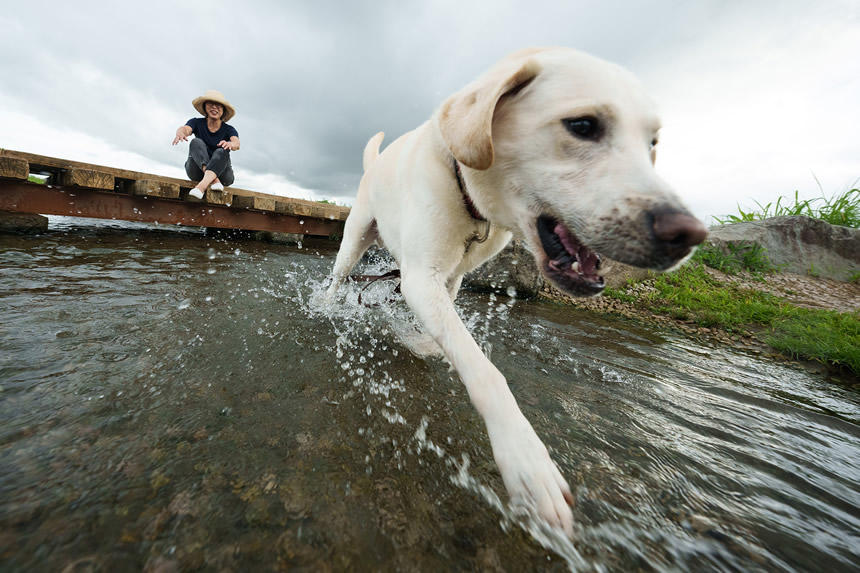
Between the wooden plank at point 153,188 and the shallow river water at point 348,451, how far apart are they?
2262mm

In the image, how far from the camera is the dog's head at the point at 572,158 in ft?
3.67

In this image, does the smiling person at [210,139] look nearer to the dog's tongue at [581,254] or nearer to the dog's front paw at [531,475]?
the dog's tongue at [581,254]

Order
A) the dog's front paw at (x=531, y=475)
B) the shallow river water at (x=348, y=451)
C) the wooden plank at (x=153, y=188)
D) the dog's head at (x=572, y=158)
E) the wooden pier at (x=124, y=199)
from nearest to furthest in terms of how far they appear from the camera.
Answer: the shallow river water at (x=348, y=451) → the dog's front paw at (x=531, y=475) → the dog's head at (x=572, y=158) → the wooden pier at (x=124, y=199) → the wooden plank at (x=153, y=188)

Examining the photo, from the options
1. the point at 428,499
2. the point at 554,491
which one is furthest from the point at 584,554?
the point at 428,499

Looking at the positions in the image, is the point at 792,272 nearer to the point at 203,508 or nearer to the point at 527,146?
the point at 527,146

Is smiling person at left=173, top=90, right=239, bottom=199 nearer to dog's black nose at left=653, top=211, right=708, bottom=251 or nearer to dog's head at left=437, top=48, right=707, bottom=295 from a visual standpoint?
dog's head at left=437, top=48, right=707, bottom=295

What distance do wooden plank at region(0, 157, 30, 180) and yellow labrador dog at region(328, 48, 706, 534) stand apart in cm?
475

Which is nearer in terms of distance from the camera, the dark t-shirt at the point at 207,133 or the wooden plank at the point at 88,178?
the wooden plank at the point at 88,178

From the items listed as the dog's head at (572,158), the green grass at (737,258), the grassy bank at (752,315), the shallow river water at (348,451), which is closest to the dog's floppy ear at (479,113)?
the dog's head at (572,158)

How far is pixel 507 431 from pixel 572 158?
103 cm

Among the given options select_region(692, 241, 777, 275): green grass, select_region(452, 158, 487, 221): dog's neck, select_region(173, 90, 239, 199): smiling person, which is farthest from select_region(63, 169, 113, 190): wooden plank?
select_region(692, 241, 777, 275): green grass

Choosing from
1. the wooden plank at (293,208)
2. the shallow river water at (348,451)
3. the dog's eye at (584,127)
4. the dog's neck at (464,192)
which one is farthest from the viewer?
the wooden plank at (293,208)

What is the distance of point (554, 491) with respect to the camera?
3.29 feet

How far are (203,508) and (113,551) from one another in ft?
0.59
